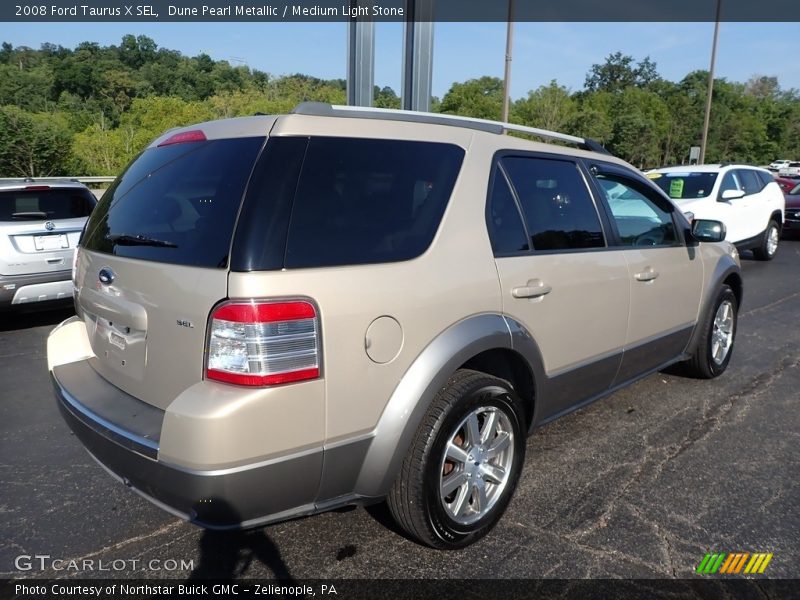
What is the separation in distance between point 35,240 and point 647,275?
5.42 meters

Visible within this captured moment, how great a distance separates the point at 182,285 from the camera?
2.12 metres

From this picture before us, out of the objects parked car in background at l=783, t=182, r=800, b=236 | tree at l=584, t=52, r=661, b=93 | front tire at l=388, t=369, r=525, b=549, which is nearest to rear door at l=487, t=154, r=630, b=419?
front tire at l=388, t=369, r=525, b=549

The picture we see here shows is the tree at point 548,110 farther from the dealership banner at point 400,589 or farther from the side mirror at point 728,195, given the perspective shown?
the dealership banner at point 400,589

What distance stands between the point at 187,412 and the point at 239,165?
892 mm

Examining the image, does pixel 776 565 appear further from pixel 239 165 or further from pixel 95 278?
pixel 95 278

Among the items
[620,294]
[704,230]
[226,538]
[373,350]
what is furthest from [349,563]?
[704,230]

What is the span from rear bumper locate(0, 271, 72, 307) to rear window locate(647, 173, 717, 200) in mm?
8923

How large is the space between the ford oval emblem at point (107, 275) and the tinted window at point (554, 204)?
1801mm

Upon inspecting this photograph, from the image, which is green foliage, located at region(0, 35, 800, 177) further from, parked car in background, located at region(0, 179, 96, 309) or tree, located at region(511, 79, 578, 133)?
parked car in background, located at region(0, 179, 96, 309)

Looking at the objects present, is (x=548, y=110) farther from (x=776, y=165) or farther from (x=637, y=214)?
(x=637, y=214)

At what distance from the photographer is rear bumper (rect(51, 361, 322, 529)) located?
6.50 feet

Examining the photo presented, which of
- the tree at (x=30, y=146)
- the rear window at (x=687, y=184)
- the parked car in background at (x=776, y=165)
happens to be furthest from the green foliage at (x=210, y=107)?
the rear window at (x=687, y=184)

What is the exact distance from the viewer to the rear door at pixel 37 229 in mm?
5672

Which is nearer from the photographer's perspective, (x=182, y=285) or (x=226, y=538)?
(x=182, y=285)
